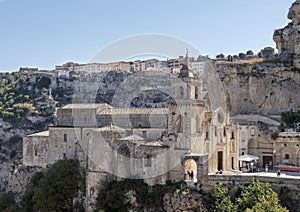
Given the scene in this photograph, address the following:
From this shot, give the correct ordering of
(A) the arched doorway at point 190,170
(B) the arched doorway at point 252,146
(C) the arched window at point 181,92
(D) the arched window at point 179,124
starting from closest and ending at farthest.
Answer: (A) the arched doorway at point 190,170, (D) the arched window at point 179,124, (C) the arched window at point 181,92, (B) the arched doorway at point 252,146

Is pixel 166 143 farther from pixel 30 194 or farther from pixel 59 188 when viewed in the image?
pixel 30 194

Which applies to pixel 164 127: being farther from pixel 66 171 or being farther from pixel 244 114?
pixel 244 114

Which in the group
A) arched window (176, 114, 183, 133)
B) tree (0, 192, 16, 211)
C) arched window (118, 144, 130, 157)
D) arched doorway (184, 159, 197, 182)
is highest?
arched window (176, 114, 183, 133)

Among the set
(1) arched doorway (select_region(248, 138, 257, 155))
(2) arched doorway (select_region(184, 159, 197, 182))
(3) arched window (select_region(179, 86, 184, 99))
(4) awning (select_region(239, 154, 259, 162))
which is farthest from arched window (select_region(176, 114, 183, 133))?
(1) arched doorway (select_region(248, 138, 257, 155))

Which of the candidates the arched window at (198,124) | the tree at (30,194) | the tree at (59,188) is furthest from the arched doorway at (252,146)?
the tree at (30,194)

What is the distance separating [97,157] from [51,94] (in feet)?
174

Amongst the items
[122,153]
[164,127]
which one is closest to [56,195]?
[122,153]

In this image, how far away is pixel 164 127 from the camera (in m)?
37.0

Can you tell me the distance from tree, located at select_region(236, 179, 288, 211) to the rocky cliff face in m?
18.4

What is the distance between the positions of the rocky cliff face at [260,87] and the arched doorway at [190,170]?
16376 mm

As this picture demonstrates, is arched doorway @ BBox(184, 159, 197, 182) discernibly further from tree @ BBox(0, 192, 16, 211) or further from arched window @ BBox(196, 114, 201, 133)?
tree @ BBox(0, 192, 16, 211)

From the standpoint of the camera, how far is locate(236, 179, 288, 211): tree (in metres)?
28.4

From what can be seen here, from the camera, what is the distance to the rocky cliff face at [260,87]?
47.0 metres

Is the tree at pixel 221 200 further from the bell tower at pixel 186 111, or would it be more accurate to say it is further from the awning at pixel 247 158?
the awning at pixel 247 158
